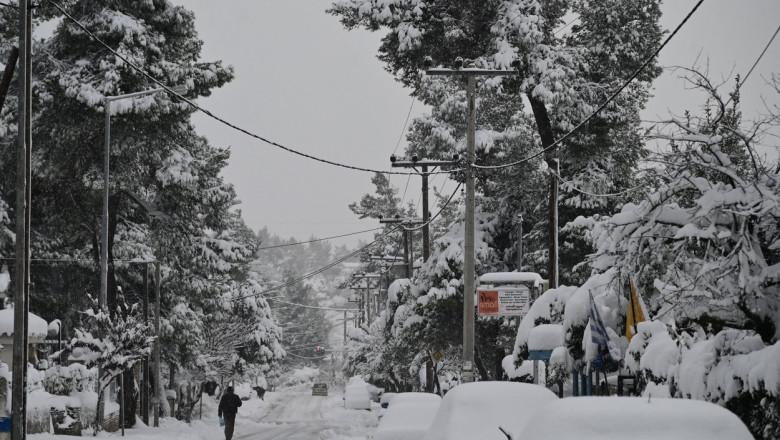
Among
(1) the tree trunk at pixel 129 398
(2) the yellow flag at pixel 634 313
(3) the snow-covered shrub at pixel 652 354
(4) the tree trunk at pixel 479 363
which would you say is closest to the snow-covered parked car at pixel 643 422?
(3) the snow-covered shrub at pixel 652 354

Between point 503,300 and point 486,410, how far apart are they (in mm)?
15767

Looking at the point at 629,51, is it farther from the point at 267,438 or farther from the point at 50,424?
the point at 50,424

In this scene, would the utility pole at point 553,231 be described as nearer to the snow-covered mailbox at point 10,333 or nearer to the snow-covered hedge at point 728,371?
the snow-covered mailbox at point 10,333

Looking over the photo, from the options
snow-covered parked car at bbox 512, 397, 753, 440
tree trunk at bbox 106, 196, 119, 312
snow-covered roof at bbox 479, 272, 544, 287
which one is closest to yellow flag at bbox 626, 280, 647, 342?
snow-covered parked car at bbox 512, 397, 753, 440

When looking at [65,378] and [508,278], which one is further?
[508,278]

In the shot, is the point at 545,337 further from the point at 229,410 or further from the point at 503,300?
the point at 229,410

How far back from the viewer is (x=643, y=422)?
6.47m

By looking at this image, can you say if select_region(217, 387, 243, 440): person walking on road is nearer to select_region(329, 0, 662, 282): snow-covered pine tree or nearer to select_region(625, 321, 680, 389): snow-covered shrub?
select_region(329, 0, 662, 282): snow-covered pine tree

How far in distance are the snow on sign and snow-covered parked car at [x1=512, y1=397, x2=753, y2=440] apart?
66.2 ft

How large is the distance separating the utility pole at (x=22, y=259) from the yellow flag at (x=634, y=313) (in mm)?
9567

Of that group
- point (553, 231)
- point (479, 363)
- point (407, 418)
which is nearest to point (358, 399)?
point (479, 363)

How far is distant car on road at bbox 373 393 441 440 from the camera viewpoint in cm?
1600

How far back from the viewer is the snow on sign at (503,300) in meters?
27.0

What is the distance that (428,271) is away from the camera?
38.9 meters
